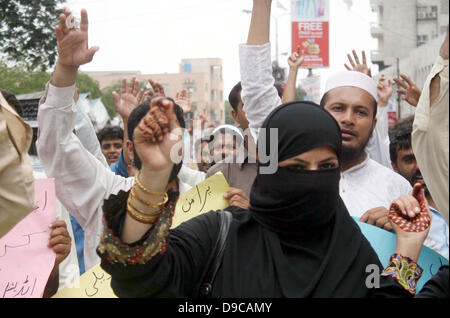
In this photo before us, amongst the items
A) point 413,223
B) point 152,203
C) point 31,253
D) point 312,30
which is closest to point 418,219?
point 413,223

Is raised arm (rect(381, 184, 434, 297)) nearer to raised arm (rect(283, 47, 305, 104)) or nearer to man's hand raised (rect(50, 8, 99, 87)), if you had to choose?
raised arm (rect(283, 47, 305, 104))

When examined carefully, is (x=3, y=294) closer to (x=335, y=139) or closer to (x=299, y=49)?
(x=335, y=139)

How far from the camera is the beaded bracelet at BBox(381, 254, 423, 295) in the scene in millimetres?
1563

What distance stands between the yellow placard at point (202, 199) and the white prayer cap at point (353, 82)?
78 centimetres

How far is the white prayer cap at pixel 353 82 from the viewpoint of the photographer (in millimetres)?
2561

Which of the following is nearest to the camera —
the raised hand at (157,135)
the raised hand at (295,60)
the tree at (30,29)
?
the raised hand at (157,135)

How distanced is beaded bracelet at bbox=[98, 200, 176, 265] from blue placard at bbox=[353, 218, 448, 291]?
33.9 inches

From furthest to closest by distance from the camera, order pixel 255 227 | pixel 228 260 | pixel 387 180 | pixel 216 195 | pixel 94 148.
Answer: pixel 94 148, pixel 387 180, pixel 216 195, pixel 255 227, pixel 228 260

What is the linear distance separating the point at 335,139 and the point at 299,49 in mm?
1799

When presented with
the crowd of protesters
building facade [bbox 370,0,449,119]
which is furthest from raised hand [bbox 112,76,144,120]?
building facade [bbox 370,0,449,119]

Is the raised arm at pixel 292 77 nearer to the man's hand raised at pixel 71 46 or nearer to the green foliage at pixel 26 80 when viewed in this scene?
the man's hand raised at pixel 71 46

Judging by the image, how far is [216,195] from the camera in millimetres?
2236

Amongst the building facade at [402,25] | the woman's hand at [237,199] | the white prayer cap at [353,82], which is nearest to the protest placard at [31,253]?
the woman's hand at [237,199]
